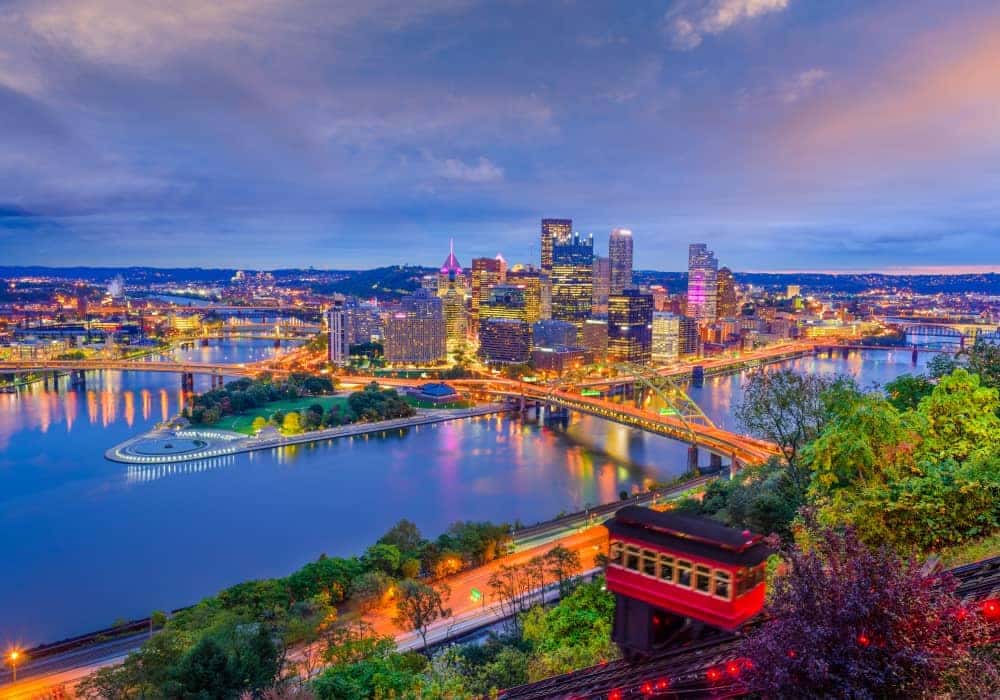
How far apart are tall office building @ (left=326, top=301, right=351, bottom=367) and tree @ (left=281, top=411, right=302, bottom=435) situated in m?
14.7

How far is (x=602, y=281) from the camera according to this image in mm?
63000

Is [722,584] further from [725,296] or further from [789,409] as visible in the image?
[725,296]

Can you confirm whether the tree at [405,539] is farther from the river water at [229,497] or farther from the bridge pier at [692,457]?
the bridge pier at [692,457]

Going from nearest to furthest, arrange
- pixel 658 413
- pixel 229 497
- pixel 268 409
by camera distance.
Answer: pixel 229 497, pixel 658 413, pixel 268 409

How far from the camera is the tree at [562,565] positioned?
775 centimetres

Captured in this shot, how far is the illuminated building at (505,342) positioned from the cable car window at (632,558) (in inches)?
1284

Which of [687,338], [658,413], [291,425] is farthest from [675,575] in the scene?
[687,338]

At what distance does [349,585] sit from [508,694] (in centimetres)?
492

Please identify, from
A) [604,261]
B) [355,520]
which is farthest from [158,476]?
[604,261]

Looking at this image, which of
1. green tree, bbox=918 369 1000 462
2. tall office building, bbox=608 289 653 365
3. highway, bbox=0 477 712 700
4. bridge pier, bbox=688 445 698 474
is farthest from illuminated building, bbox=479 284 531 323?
green tree, bbox=918 369 1000 462

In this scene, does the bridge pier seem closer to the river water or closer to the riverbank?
the river water

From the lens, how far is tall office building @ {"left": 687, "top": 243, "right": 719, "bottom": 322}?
56.9m

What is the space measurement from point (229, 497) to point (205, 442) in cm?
507

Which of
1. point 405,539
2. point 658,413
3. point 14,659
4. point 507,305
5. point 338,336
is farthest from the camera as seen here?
point 507,305
